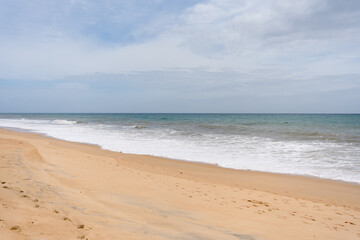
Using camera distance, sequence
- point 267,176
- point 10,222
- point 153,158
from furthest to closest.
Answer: point 153,158 → point 267,176 → point 10,222

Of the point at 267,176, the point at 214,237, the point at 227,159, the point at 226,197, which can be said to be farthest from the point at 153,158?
the point at 214,237

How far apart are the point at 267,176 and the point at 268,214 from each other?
153 inches

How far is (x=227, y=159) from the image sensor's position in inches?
444

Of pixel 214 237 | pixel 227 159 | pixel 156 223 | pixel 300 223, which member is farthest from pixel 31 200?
pixel 227 159

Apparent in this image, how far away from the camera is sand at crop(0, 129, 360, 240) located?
334 centimetres

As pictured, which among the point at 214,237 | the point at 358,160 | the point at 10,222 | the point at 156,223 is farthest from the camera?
the point at 358,160

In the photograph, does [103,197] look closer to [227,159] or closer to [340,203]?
[340,203]

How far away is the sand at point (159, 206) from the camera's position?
11.0 ft

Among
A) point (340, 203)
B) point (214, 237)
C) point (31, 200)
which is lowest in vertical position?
point (340, 203)

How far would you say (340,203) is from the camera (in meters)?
6.18

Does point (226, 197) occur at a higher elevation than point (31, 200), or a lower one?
lower

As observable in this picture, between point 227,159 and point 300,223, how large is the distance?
6.68m

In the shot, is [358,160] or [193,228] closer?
[193,228]

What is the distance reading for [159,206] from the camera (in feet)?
15.2
